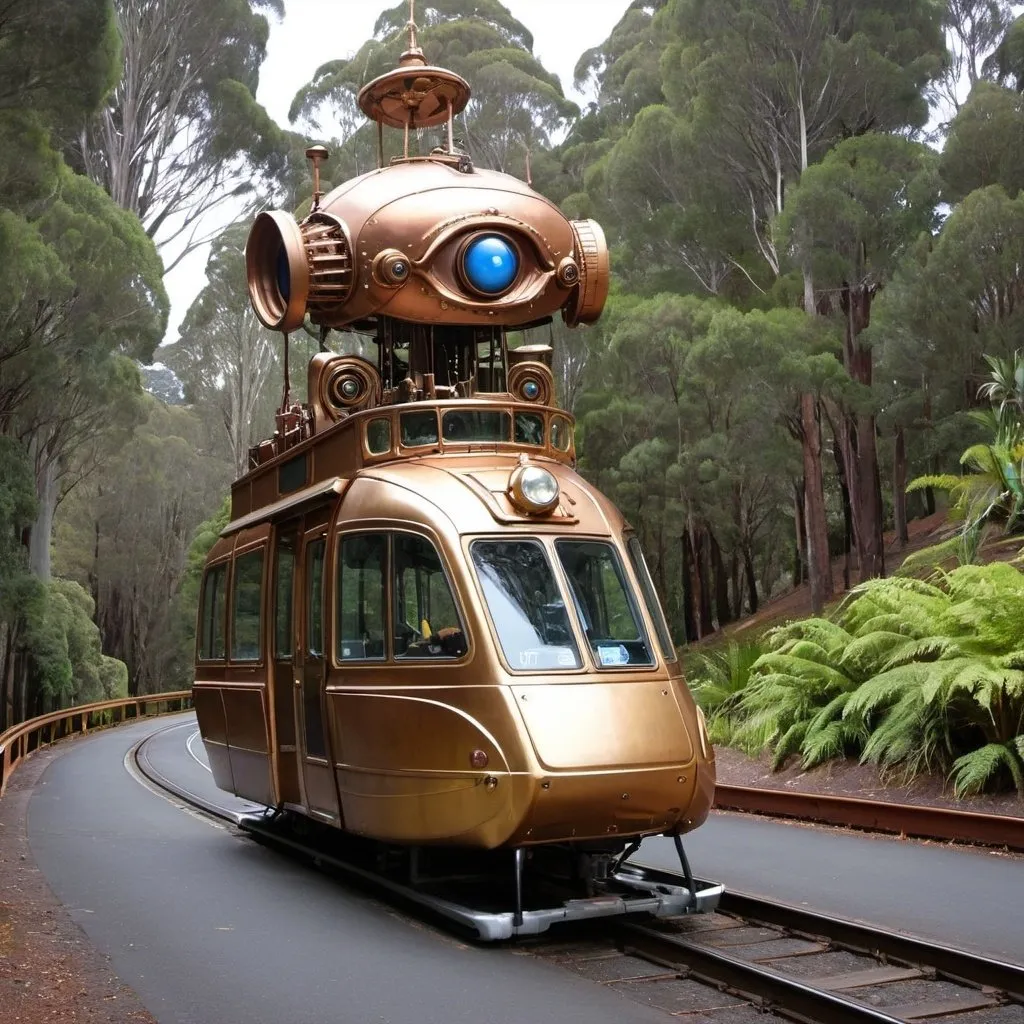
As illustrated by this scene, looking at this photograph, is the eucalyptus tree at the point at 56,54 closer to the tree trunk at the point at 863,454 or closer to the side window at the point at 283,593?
the side window at the point at 283,593

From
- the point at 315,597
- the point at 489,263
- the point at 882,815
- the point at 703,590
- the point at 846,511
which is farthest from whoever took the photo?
the point at 703,590

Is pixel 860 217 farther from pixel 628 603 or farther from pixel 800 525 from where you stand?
pixel 628 603

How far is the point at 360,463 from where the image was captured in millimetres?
9250

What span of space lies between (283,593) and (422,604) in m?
2.26

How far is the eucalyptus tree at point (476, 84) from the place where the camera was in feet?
140

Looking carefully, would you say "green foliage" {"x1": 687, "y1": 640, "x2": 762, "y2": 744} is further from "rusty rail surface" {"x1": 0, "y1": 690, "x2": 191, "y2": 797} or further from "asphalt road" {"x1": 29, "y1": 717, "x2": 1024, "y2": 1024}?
"rusty rail surface" {"x1": 0, "y1": 690, "x2": 191, "y2": 797}

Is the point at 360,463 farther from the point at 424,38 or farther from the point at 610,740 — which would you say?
the point at 424,38

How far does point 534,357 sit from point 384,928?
520cm

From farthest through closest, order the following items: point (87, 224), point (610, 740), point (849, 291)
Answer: point (849, 291) → point (87, 224) → point (610, 740)

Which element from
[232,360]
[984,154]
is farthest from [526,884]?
[232,360]

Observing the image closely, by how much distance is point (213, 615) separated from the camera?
12.4 meters

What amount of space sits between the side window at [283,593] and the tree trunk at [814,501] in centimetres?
2134

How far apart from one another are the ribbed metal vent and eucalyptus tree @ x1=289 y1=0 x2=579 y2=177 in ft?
98.8

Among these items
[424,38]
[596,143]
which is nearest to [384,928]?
[596,143]
